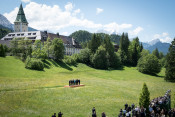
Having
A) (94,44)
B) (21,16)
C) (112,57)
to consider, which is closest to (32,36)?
(94,44)

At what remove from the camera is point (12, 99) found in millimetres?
26734

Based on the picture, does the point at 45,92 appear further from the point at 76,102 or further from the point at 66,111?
the point at 66,111

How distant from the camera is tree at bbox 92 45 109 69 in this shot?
8475 centimetres

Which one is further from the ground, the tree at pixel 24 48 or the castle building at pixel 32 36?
the castle building at pixel 32 36

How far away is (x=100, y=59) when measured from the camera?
84.5 meters

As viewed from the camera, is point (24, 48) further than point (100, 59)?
No

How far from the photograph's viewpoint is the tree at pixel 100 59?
8475cm

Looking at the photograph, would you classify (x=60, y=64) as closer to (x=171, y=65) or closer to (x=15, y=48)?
(x=15, y=48)

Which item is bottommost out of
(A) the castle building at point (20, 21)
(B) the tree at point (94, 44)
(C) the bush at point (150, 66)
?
(C) the bush at point (150, 66)

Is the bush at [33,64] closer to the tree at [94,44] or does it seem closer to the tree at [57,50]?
the tree at [57,50]

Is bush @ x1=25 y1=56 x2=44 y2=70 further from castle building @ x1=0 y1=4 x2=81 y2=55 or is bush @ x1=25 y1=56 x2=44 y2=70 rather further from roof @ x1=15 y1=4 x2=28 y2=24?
roof @ x1=15 y1=4 x2=28 y2=24

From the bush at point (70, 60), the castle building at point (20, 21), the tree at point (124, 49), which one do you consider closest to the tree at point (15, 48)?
the bush at point (70, 60)

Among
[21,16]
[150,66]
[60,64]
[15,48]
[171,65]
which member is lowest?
[150,66]

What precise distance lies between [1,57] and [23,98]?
4228 cm
